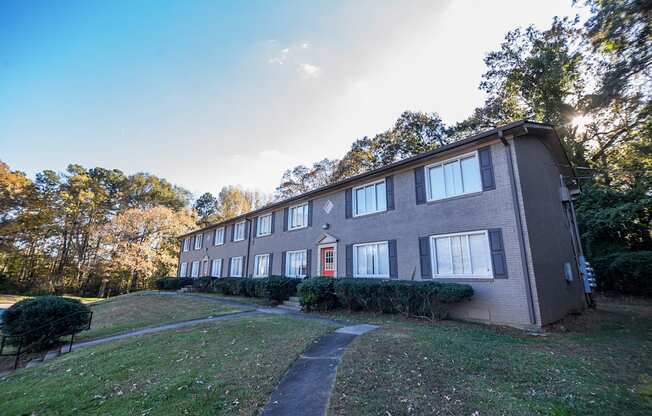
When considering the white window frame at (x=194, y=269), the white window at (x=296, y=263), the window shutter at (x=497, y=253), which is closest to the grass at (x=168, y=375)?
the window shutter at (x=497, y=253)

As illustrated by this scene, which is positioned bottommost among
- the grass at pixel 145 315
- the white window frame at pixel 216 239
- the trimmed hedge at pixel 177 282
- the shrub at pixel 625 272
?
the grass at pixel 145 315

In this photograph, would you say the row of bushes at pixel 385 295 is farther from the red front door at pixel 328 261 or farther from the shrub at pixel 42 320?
the shrub at pixel 42 320

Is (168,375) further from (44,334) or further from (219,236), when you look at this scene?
(219,236)

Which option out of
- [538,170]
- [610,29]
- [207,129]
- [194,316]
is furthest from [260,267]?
[610,29]

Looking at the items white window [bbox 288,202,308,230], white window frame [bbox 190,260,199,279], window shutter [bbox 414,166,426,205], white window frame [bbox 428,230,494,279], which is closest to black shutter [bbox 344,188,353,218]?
white window [bbox 288,202,308,230]

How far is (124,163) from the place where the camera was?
36.7 m

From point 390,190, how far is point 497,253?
4.47m

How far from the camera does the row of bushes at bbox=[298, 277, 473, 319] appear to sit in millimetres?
8367

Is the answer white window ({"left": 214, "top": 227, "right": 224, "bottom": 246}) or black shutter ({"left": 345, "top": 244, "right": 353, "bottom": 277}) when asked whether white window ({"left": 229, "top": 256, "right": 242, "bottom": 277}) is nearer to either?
white window ({"left": 214, "top": 227, "right": 224, "bottom": 246})

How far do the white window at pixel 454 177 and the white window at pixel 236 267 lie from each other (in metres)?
14.7

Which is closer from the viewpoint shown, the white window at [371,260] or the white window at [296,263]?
the white window at [371,260]

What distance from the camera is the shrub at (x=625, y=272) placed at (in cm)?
1319

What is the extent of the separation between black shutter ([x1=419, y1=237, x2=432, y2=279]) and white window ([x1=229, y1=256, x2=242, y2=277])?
14.0 m

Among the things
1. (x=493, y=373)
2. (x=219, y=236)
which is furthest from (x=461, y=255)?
(x=219, y=236)
